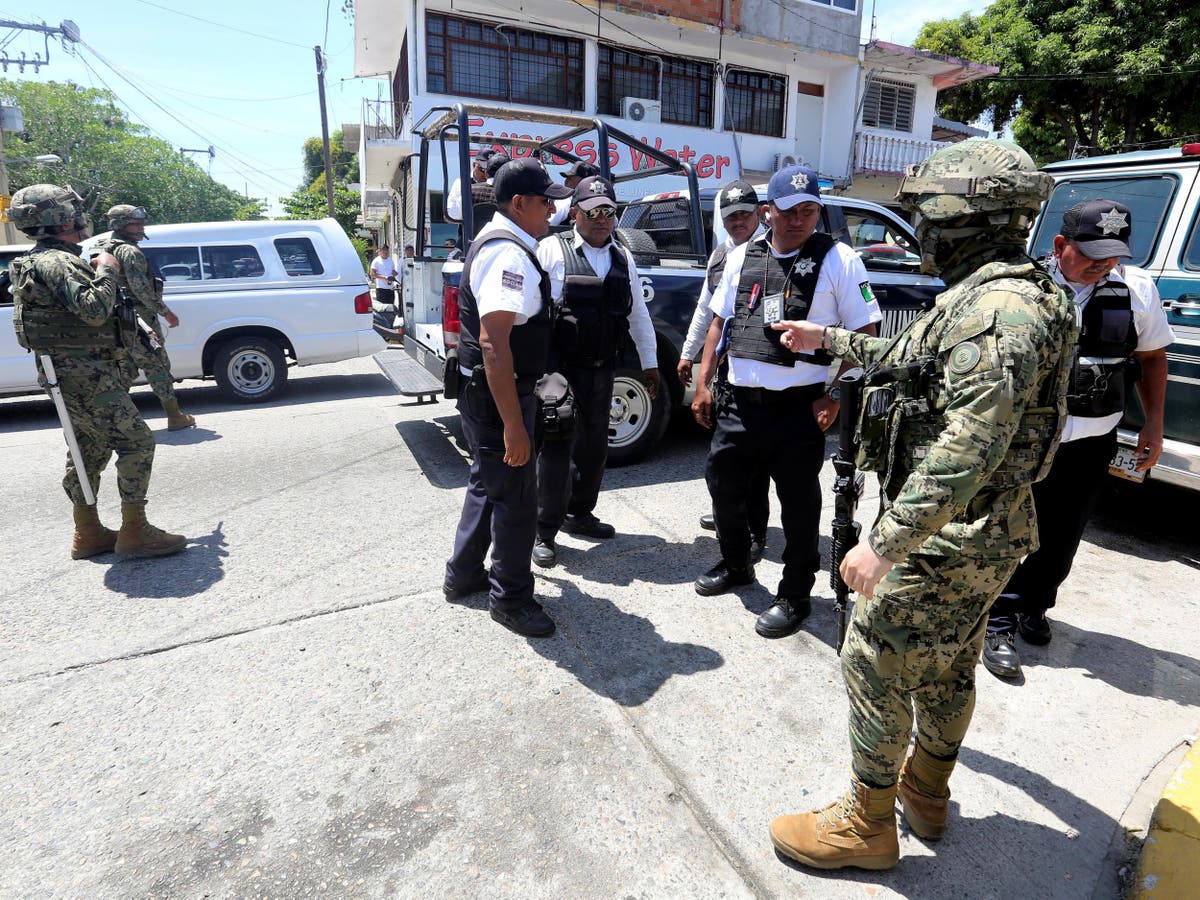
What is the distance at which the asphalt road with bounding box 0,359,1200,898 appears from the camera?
1.95 metres

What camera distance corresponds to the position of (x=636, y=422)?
17.4ft

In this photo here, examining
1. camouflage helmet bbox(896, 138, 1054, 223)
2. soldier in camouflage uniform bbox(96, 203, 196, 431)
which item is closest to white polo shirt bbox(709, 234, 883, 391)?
camouflage helmet bbox(896, 138, 1054, 223)

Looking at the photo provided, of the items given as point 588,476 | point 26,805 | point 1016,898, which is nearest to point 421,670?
point 26,805

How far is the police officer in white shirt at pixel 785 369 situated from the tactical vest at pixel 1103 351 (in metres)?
0.79

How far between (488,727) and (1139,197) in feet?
14.9

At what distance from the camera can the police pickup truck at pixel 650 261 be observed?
5.22m

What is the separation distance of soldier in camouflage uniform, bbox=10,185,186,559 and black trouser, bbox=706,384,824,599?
2927 millimetres

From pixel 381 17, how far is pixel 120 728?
17873mm

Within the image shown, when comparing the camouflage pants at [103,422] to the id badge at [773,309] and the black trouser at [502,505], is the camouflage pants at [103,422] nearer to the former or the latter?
the black trouser at [502,505]

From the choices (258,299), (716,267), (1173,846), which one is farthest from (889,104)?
(1173,846)

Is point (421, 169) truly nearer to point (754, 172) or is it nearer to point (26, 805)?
point (26, 805)

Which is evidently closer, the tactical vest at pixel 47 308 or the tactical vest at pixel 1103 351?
the tactical vest at pixel 1103 351

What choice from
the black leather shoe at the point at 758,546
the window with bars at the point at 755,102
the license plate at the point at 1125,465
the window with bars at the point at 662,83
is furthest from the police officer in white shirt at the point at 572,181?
the window with bars at the point at 755,102

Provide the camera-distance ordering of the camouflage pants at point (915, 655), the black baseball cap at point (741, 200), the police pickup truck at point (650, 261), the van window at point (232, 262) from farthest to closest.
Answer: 1. the van window at point (232, 262)
2. the police pickup truck at point (650, 261)
3. the black baseball cap at point (741, 200)
4. the camouflage pants at point (915, 655)
